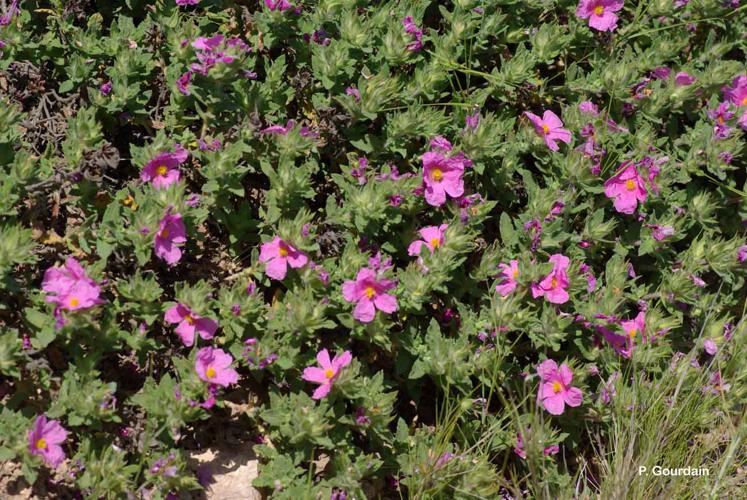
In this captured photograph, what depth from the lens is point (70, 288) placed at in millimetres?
3156

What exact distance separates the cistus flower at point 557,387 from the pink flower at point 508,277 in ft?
1.12

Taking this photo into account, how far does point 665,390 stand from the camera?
3.59 meters

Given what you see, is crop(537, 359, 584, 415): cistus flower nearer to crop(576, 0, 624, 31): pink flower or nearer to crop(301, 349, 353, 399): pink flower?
crop(301, 349, 353, 399): pink flower

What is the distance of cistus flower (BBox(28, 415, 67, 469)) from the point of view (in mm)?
2992

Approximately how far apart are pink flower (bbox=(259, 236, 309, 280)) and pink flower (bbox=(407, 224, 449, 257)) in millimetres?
470

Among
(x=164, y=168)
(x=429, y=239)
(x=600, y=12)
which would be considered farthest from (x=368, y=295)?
(x=600, y=12)

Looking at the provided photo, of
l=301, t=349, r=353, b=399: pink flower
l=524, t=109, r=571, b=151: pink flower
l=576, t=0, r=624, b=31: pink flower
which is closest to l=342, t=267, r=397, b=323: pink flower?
l=301, t=349, r=353, b=399: pink flower

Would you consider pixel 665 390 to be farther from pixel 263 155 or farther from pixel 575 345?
pixel 263 155

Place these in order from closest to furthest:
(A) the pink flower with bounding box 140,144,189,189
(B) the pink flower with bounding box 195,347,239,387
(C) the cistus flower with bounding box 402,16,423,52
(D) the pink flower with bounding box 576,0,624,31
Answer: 1. (B) the pink flower with bounding box 195,347,239,387
2. (A) the pink flower with bounding box 140,144,189,189
3. (C) the cistus flower with bounding box 402,16,423,52
4. (D) the pink flower with bounding box 576,0,624,31

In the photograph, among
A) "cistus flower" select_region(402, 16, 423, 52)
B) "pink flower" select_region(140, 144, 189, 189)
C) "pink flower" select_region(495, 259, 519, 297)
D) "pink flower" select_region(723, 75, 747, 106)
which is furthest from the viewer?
"pink flower" select_region(723, 75, 747, 106)

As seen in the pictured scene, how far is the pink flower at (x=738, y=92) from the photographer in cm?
428

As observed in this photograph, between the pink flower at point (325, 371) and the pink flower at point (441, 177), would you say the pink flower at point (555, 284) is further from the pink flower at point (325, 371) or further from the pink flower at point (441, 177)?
the pink flower at point (325, 371)

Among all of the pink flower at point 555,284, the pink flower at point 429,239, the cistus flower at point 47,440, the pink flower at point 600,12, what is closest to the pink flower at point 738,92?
the pink flower at point 600,12

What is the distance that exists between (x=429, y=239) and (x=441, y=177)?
0.28 metres
